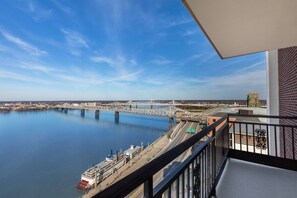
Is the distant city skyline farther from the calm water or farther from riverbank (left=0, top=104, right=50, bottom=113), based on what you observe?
riverbank (left=0, top=104, right=50, bottom=113)

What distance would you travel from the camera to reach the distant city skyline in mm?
13508

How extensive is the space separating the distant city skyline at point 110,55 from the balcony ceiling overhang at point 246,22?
6.22 metres

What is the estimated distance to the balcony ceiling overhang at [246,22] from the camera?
1.30m

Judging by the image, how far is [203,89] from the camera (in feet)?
93.4

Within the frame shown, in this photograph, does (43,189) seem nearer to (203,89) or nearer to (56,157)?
(56,157)

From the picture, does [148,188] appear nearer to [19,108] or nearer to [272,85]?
[272,85]

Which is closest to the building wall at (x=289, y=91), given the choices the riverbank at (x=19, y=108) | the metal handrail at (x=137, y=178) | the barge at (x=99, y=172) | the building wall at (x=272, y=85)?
the building wall at (x=272, y=85)

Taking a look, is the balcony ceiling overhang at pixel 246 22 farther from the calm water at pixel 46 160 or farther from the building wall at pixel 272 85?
the calm water at pixel 46 160

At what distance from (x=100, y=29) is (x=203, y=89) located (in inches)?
831

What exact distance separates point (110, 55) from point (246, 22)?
1124 inches

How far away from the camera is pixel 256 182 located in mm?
1780

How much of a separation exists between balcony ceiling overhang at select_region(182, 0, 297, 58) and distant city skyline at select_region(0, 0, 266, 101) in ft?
20.4

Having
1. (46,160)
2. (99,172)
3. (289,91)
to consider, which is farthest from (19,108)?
(289,91)

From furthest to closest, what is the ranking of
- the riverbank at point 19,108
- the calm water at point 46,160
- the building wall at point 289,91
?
the riverbank at point 19,108 → the calm water at point 46,160 → the building wall at point 289,91
